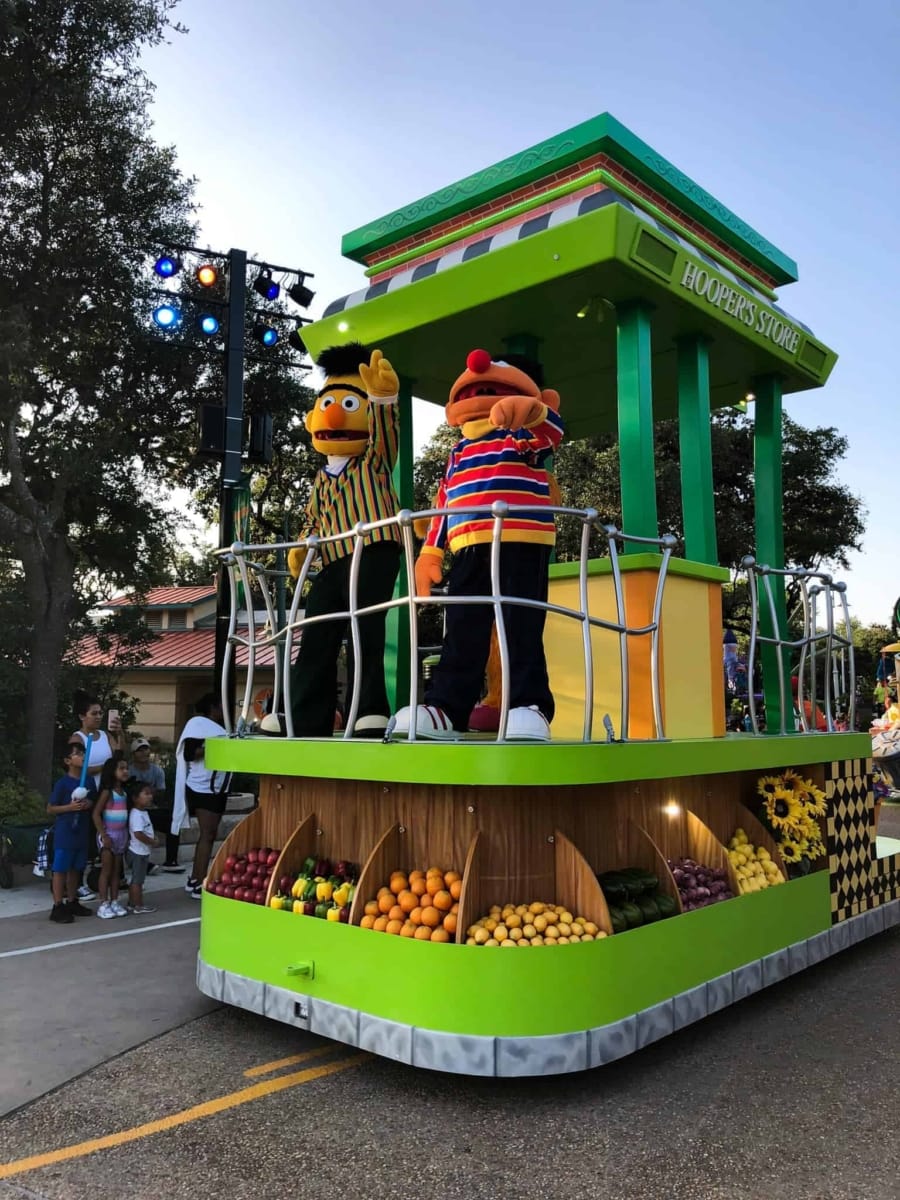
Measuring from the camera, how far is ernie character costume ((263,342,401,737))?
5082mm

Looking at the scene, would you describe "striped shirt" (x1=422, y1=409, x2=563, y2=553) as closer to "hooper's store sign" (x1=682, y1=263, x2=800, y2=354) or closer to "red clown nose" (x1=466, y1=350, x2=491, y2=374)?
"red clown nose" (x1=466, y1=350, x2=491, y2=374)

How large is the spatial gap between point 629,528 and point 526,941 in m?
2.38

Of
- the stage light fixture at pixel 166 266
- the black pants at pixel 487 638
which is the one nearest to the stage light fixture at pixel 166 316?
the stage light fixture at pixel 166 266

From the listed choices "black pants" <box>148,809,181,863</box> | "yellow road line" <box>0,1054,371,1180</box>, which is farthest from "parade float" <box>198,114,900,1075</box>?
"black pants" <box>148,809,181,863</box>

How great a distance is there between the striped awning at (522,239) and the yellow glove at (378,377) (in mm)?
811

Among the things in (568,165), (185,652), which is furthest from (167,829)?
(185,652)

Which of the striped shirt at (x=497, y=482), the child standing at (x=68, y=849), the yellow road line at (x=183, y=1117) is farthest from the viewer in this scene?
the child standing at (x=68, y=849)

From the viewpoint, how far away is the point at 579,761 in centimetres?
361

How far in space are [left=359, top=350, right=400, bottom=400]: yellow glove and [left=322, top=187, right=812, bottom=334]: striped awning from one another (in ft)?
2.66

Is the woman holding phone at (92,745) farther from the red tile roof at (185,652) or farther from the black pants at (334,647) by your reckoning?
the red tile roof at (185,652)

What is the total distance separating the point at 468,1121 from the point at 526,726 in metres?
1.49

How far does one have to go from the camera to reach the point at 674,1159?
308cm

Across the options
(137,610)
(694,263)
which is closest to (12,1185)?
(694,263)

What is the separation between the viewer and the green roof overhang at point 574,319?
5.01 meters
